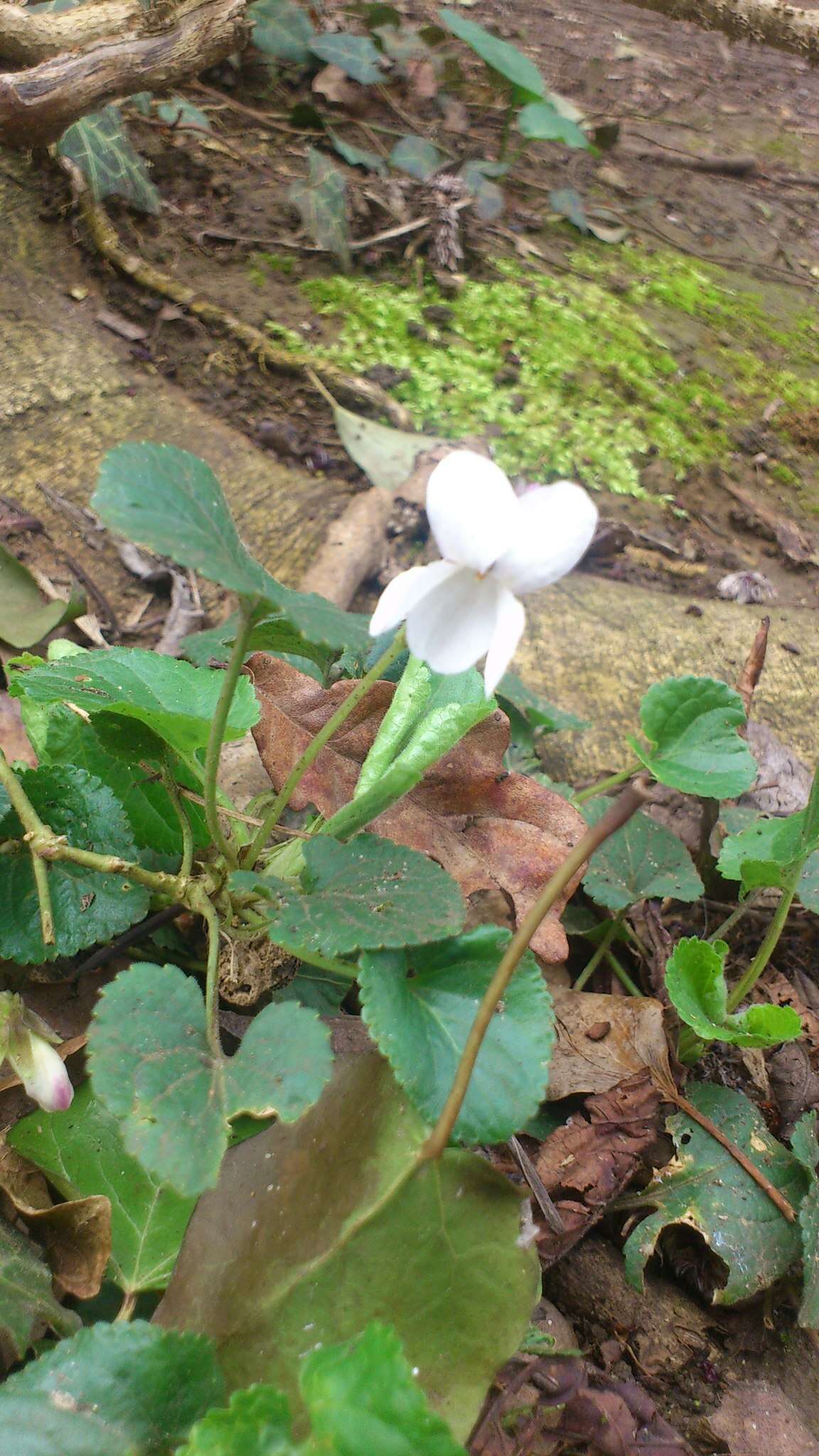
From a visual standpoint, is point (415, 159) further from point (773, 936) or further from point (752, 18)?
point (773, 936)

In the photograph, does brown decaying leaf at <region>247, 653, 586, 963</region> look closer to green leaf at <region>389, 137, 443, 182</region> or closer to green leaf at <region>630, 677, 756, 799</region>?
green leaf at <region>630, 677, 756, 799</region>

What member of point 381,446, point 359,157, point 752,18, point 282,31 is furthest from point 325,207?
point 752,18

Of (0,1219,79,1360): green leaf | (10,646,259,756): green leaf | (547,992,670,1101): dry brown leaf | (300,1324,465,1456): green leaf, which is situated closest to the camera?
(300,1324,465,1456): green leaf

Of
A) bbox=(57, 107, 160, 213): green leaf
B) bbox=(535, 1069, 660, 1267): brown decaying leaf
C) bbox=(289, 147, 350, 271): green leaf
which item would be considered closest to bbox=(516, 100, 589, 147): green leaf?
bbox=(289, 147, 350, 271): green leaf

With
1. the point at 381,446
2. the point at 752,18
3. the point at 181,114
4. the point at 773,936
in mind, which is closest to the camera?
the point at 773,936

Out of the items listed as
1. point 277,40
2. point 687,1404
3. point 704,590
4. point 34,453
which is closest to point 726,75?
point 277,40

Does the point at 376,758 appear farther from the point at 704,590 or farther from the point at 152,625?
the point at 704,590
